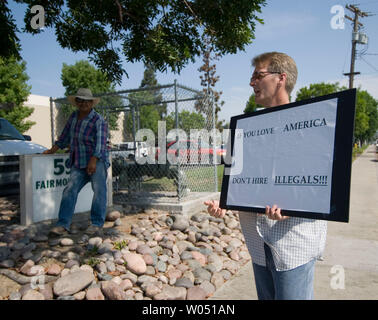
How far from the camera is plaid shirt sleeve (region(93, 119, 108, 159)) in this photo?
4.35 metres

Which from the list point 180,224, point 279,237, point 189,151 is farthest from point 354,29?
point 279,237

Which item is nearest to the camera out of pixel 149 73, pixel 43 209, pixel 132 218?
pixel 43 209

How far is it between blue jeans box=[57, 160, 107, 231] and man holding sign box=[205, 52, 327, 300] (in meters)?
2.74

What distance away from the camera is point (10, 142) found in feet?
21.3

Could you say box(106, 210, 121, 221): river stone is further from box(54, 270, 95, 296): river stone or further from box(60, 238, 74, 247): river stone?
box(54, 270, 95, 296): river stone

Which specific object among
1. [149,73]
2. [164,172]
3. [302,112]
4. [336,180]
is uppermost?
[149,73]

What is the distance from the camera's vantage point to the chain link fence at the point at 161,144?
22.2ft

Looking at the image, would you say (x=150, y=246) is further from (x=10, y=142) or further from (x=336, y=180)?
(x=10, y=142)

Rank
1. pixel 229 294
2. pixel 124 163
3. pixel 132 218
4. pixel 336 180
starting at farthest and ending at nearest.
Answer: pixel 124 163, pixel 132 218, pixel 229 294, pixel 336 180

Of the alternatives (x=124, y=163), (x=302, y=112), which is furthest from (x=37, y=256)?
(x=124, y=163)

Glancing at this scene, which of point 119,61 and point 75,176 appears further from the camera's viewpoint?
point 119,61

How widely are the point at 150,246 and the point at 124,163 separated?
3.10 metres

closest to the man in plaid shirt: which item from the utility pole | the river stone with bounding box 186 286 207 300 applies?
the river stone with bounding box 186 286 207 300

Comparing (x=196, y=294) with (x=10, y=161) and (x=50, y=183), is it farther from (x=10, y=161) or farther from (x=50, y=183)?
(x=10, y=161)
